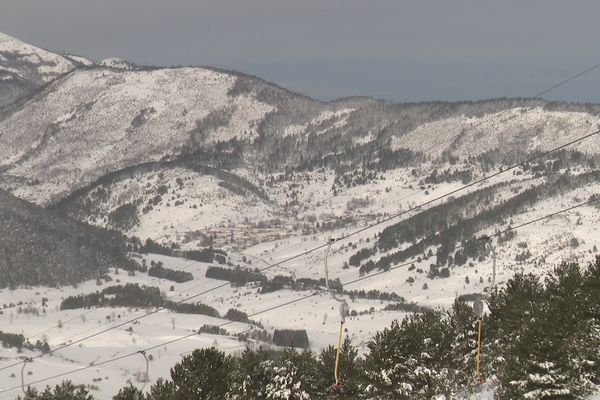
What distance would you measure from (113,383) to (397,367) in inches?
5221

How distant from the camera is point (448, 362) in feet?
261

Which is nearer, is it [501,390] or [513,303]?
[501,390]

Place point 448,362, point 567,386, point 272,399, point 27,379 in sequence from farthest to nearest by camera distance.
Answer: point 27,379 < point 448,362 < point 272,399 < point 567,386

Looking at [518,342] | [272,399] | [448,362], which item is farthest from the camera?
[448,362]

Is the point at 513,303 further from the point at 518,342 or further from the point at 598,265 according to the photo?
the point at 518,342

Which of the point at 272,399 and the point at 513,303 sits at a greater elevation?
the point at 513,303

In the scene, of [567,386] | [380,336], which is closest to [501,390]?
[567,386]

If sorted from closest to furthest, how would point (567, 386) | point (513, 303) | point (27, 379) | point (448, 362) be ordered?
point (567, 386)
point (448, 362)
point (513, 303)
point (27, 379)

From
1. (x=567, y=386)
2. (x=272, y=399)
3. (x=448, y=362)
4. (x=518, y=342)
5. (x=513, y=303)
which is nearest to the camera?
(x=567, y=386)

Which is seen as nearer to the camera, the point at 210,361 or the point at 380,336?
the point at 210,361

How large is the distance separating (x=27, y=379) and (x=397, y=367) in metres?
137

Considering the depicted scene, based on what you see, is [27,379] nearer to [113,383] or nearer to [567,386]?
[113,383]

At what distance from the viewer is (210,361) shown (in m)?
72.8

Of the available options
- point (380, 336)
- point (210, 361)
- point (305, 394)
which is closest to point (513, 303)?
point (380, 336)
